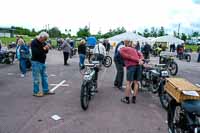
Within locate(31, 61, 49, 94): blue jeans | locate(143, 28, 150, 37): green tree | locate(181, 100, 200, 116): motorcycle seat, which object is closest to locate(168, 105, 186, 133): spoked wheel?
locate(181, 100, 200, 116): motorcycle seat

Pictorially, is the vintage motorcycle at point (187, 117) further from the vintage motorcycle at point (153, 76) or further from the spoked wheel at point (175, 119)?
the vintage motorcycle at point (153, 76)

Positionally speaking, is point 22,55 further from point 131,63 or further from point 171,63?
point 171,63

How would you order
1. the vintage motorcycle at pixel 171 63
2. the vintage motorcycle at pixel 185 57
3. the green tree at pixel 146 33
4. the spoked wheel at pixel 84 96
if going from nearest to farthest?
A: 1. the spoked wheel at pixel 84 96
2. the vintage motorcycle at pixel 171 63
3. the vintage motorcycle at pixel 185 57
4. the green tree at pixel 146 33

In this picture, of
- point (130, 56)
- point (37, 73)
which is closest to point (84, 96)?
point (130, 56)

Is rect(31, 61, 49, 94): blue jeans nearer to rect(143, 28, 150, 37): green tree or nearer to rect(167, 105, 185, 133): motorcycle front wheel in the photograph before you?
rect(167, 105, 185, 133): motorcycle front wheel

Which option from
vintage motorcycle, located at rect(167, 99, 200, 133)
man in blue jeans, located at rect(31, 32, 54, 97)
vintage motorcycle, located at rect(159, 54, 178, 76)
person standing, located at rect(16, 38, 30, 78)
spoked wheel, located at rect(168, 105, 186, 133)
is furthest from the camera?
vintage motorcycle, located at rect(159, 54, 178, 76)

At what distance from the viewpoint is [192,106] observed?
4.61m

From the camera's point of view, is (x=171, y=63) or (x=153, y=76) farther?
(x=171, y=63)

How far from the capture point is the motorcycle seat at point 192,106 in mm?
4542

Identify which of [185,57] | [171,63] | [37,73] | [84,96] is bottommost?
[185,57]

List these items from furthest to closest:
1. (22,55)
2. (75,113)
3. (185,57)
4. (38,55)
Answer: (185,57) → (22,55) → (38,55) → (75,113)

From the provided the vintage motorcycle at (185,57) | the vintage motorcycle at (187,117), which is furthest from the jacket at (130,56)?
the vintage motorcycle at (185,57)

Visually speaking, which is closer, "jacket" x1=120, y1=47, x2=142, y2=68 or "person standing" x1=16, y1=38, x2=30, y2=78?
"jacket" x1=120, y1=47, x2=142, y2=68

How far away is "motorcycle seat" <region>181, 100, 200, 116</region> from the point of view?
454cm
